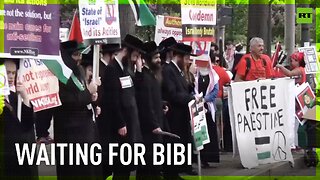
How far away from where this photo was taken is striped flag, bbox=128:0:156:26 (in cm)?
857

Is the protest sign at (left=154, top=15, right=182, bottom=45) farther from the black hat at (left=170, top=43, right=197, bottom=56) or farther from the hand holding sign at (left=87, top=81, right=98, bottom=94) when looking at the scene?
the hand holding sign at (left=87, top=81, right=98, bottom=94)

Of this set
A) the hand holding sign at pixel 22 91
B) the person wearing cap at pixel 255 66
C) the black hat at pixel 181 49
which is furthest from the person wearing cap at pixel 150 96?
the person wearing cap at pixel 255 66

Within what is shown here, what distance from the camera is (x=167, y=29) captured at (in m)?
9.61

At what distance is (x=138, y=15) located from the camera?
8617mm

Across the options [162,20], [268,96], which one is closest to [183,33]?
[162,20]

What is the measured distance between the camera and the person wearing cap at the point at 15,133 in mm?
7258

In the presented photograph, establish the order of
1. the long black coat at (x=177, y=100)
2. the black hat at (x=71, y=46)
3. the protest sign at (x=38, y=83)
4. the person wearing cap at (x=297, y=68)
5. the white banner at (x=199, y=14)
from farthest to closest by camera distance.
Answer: the person wearing cap at (x=297, y=68)
the long black coat at (x=177, y=100)
the white banner at (x=199, y=14)
the black hat at (x=71, y=46)
the protest sign at (x=38, y=83)

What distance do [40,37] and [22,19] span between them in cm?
24

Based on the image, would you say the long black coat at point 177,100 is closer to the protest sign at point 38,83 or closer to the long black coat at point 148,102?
the long black coat at point 148,102

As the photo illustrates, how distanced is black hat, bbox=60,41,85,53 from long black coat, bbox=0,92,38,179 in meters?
0.66

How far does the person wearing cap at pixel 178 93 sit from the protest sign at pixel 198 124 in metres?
0.06

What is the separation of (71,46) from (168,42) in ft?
6.64

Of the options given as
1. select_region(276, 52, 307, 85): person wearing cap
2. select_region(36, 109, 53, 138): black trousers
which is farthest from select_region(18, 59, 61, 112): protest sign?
select_region(276, 52, 307, 85): person wearing cap

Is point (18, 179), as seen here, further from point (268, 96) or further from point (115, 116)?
point (268, 96)
